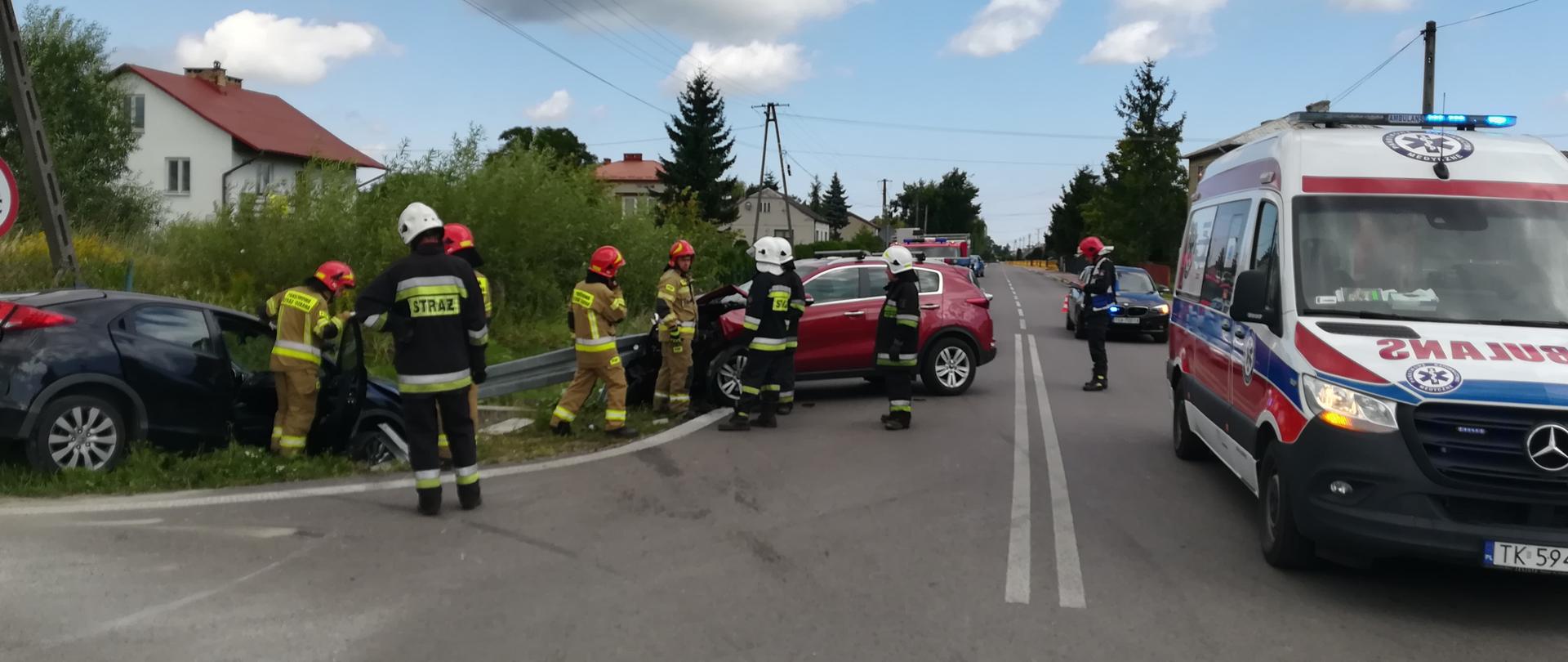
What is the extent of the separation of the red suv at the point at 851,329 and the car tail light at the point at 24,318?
6.06m

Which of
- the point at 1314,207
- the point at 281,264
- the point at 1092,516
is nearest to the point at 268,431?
the point at 1092,516

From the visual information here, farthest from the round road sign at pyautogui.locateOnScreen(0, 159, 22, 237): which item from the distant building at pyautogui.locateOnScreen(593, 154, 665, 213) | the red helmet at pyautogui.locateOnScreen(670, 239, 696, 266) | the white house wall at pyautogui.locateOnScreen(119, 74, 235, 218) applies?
the distant building at pyautogui.locateOnScreen(593, 154, 665, 213)

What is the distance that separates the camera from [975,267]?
54062 millimetres

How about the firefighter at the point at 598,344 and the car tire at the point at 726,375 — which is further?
the car tire at the point at 726,375

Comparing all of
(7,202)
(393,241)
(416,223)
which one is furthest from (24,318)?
(393,241)

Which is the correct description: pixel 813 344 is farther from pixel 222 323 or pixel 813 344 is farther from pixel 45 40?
pixel 45 40

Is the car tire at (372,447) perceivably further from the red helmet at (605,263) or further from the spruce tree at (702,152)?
the spruce tree at (702,152)

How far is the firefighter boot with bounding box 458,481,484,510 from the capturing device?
23.0ft

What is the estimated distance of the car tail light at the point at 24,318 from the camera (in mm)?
7102

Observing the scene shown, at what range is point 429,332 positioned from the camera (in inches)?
265

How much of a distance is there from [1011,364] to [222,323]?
37.9 feet

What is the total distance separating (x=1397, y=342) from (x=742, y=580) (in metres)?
3.33

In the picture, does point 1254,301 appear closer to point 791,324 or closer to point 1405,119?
point 1405,119

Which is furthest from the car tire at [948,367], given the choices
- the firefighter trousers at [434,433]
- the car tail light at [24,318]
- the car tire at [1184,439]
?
the car tail light at [24,318]
